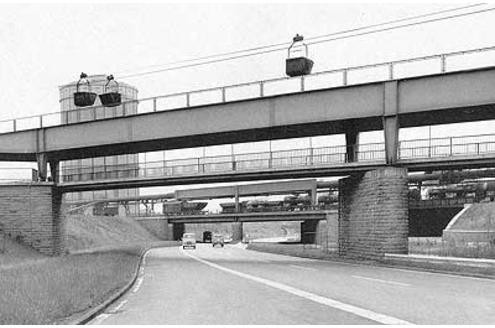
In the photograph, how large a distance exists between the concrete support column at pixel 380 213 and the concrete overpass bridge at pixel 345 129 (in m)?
0.05

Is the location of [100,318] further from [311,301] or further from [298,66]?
[298,66]

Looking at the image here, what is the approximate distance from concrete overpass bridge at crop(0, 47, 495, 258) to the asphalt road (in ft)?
32.8

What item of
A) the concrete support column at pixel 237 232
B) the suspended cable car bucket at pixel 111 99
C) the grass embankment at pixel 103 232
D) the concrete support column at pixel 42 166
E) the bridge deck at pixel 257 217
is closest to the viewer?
the suspended cable car bucket at pixel 111 99

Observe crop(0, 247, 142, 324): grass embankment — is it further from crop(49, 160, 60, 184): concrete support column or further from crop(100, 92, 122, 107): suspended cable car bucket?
crop(49, 160, 60, 184): concrete support column

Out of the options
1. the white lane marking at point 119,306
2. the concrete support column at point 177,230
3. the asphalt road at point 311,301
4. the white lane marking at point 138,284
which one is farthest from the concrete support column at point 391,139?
the concrete support column at point 177,230

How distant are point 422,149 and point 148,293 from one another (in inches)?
759

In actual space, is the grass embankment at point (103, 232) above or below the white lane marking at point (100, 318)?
below

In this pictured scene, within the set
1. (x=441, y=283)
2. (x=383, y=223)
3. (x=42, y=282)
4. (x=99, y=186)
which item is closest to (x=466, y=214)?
(x=383, y=223)

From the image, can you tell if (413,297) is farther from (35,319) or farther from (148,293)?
(35,319)

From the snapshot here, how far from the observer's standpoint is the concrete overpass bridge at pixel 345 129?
2697 centimetres

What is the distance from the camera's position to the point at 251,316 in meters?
10.1

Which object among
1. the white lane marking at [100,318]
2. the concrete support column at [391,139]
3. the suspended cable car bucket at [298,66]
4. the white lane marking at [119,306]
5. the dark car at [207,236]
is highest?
the suspended cable car bucket at [298,66]

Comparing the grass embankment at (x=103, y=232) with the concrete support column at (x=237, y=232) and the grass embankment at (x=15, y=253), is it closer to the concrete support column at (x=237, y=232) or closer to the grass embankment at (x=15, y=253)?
the concrete support column at (x=237, y=232)

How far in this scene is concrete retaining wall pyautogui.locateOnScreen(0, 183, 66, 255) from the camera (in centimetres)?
3772
